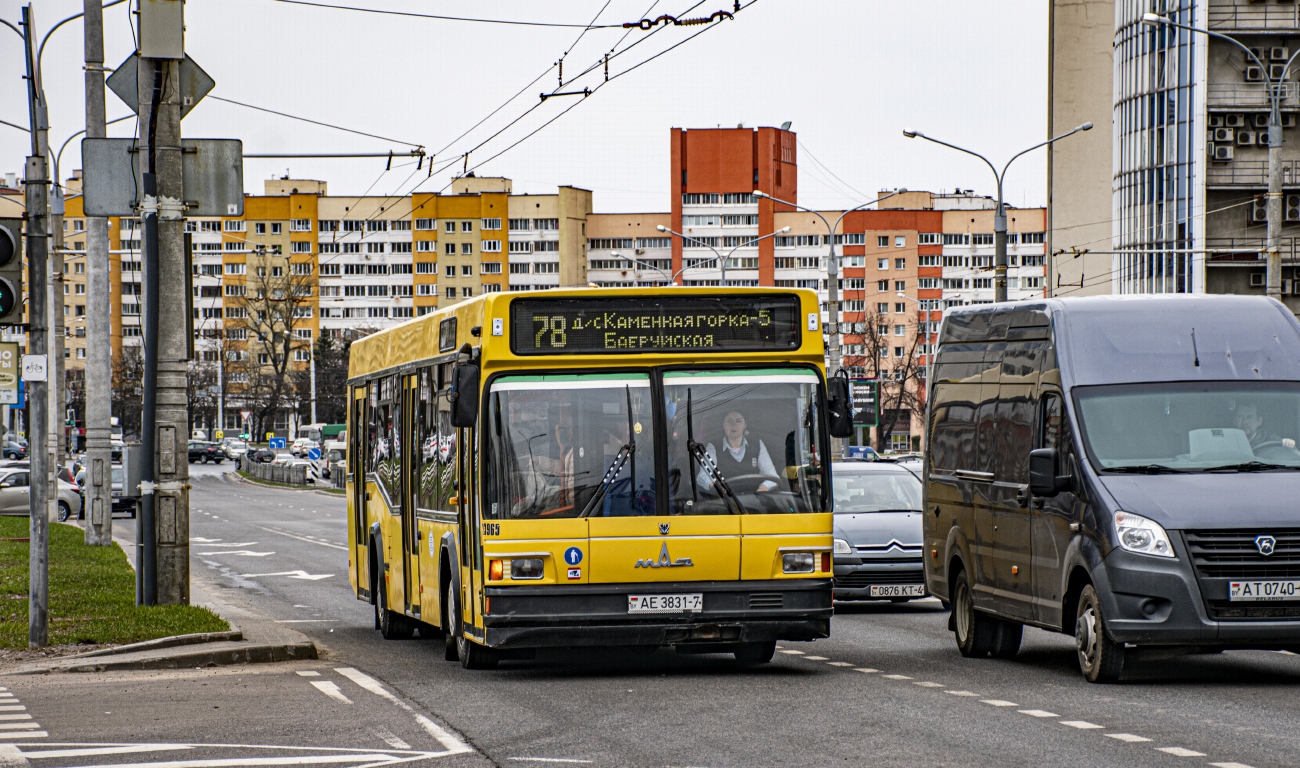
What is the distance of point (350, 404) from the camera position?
64.3ft

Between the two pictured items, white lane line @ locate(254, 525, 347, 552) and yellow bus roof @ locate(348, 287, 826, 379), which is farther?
white lane line @ locate(254, 525, 347, 552)

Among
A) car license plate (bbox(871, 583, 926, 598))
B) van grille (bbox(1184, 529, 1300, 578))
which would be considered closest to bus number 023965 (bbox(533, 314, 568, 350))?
van grille (bbox(1184, 529, 1300, 578))

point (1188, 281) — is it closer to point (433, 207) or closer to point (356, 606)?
point (356, 606)

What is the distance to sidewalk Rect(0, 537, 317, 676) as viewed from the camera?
13.8 meters

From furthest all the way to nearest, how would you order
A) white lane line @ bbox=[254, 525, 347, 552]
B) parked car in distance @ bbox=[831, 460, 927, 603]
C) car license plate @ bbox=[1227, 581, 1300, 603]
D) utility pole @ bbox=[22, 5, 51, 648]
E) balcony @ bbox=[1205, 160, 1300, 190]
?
balcony @ bbox=[1205, 160, 1300, 190], white lane line @ bbox=[254, 525, 347, 552], parked car in distance @ bbox=[831, 460, 927, 603], utility pole @ bbox=[22, 5, 51, 648], car license plate @ bbox=[1227, 581, 1300, 603]

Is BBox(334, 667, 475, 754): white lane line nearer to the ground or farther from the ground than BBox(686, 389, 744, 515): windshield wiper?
nearer to the ground

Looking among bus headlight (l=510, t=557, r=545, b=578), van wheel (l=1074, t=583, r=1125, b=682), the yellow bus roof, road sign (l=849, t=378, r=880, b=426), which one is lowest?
van wheel (l=1074, t=583, r=1125, b=682)

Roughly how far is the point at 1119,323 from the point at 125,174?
29.3ft

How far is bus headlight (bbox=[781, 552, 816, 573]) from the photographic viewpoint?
12734 mm

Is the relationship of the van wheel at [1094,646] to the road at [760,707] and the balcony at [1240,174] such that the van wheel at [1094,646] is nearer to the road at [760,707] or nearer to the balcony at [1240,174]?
the road at [760,707]

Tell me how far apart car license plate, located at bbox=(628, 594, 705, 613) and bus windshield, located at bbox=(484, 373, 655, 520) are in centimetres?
54

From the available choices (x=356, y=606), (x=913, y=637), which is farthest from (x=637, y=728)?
(x=356, y=606)

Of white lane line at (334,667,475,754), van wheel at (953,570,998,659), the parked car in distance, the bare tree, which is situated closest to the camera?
white lane line at (334,667,475,754)

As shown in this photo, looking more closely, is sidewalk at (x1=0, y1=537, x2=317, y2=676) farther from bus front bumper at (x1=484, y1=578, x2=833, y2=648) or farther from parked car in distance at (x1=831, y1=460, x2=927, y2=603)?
parked car in distance at (x1=831, y1=460, x2=927, y2=603)
